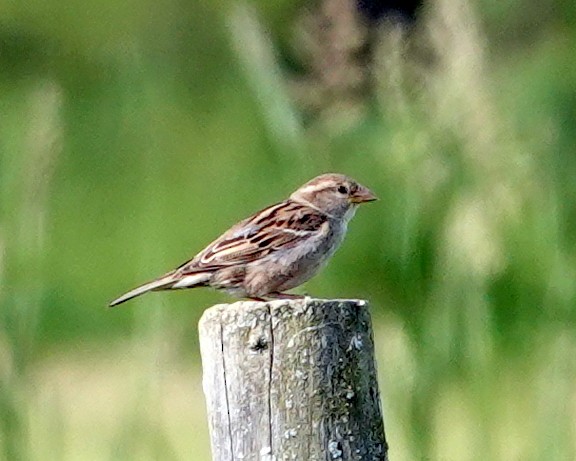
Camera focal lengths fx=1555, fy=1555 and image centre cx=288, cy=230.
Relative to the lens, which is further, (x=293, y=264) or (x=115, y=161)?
(x=115, y=161)

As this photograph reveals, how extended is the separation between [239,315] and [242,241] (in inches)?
52.3

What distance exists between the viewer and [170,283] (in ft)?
12.7

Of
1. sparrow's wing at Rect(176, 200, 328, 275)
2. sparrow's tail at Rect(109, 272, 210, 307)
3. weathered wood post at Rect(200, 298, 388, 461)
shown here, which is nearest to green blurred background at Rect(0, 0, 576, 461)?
sparrow's tail at Rect(109, 272, 210, 307)

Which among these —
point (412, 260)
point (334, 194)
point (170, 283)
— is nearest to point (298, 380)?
point (412, 260)

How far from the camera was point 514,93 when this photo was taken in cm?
786

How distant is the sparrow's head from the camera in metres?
4.15

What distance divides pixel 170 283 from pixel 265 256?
0.25 metres

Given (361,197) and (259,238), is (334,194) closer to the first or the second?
(361,197)

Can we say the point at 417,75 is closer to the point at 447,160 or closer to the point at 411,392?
the point at 447,160

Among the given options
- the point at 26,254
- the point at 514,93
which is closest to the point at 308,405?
the point at 26,254

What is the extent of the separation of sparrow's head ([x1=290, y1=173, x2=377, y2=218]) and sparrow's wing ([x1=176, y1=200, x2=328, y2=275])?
7 cm

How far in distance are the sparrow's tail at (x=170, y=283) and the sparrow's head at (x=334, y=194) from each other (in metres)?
0.39

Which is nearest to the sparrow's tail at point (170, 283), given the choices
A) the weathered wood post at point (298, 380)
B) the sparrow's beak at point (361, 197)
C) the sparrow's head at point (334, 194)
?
the sparrow's head at point (334, 194)

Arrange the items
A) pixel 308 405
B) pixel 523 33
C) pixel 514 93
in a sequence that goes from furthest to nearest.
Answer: pixel 523 33
pixel 514 93
pixel 308 405
